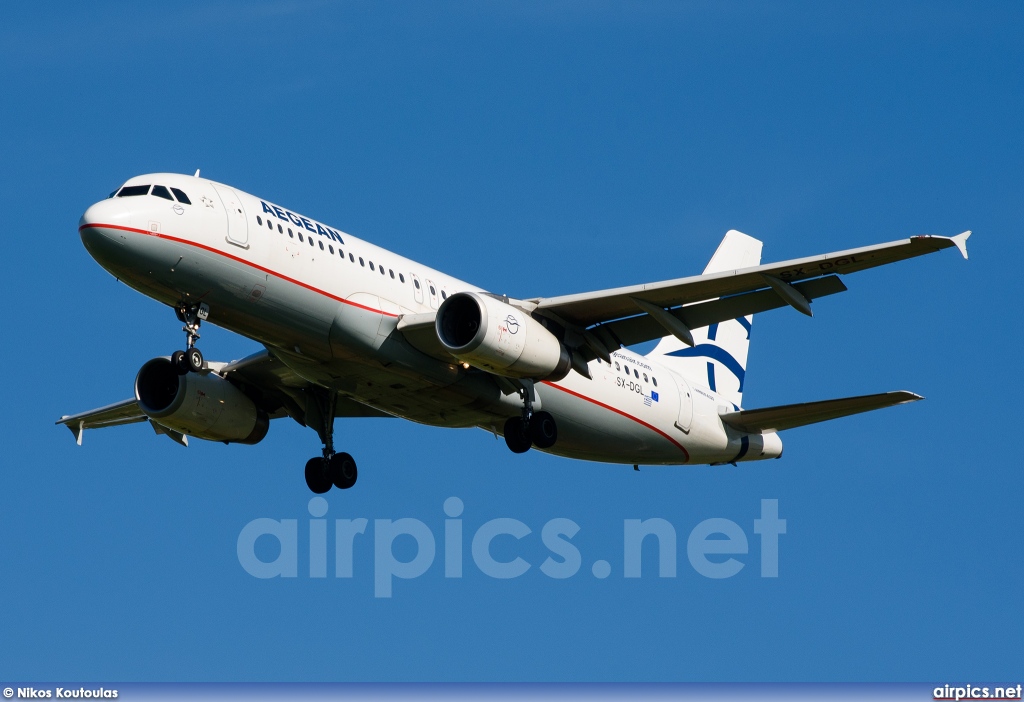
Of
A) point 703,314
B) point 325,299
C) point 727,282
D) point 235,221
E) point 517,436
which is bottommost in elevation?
point 517,436

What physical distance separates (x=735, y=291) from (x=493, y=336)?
5.46 meters

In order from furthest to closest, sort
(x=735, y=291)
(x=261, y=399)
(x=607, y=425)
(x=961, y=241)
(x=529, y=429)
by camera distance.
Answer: (x=261, y=399)
(x=607, y=425)
(x=529, y=429)
(x=735, y=291)
(x=961, y=241)

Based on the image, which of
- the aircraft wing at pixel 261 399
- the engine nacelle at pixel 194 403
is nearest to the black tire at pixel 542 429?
the aircraft wing at pixel 261 399

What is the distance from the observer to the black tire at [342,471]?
3978 cm

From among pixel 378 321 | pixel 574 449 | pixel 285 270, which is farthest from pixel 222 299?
pixel 574 449

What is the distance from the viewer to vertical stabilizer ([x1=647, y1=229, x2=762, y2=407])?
4494cm

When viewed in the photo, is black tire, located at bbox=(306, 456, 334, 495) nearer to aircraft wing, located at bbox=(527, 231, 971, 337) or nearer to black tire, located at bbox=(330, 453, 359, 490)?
black tire, located at bbox=(330, 453, 359, 490)

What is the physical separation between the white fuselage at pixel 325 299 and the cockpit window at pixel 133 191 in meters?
0.24

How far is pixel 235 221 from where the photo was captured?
32.8 m

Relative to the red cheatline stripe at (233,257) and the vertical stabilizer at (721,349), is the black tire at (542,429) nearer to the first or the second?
the red cheatline stripe at (233,257)

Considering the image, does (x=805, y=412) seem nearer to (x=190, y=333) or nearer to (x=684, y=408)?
(x=684, y=408)

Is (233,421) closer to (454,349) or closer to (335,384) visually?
(335,384)

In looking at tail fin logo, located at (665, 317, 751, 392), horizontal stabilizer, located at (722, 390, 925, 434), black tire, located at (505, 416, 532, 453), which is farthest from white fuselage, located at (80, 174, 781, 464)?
tail fin logo, located at (665, 317, 751, 392)

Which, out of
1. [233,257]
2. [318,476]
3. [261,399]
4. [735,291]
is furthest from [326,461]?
[735,291]
